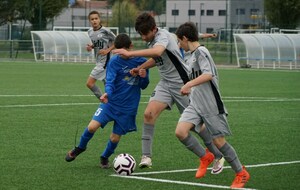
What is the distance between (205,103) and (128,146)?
3660mm

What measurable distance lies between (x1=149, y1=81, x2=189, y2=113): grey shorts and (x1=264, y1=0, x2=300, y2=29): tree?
168 ft

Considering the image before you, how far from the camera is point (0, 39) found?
61938 millimetres

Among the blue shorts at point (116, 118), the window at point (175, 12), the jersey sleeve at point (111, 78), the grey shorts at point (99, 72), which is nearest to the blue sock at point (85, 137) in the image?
the blue shorts at point (116, 118)

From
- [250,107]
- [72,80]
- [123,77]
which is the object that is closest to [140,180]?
[123,77]

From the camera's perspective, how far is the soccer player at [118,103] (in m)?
10.6

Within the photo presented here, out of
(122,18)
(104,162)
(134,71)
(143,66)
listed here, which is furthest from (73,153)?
(122,18)

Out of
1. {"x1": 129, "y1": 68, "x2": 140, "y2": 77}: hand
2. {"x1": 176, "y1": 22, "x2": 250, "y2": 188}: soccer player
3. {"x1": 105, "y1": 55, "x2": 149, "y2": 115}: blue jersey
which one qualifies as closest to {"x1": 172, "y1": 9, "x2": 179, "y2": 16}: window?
{"x1": 105, "y1": 55, "x2": 149, "y2": 115}: blue jersey

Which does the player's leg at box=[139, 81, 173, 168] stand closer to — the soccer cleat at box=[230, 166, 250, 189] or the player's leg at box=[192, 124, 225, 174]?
the player's leg at box=[192, 124, 225, 174]

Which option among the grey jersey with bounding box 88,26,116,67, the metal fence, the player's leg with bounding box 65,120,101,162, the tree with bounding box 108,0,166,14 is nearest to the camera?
the player's leg with bounding box 65,120,101,162

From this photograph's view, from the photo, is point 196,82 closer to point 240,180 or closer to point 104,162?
point 240,180

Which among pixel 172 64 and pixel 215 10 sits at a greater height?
pixel 215 10

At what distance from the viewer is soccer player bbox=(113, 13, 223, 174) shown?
1038cm

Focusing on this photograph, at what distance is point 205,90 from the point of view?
9414mm

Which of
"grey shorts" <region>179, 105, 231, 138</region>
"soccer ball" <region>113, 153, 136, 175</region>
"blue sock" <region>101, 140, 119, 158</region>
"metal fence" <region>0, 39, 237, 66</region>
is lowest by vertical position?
"metal fence" <region>0, 39, 237, 66</region>
